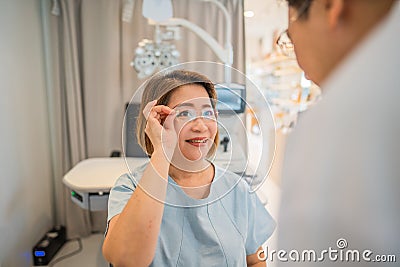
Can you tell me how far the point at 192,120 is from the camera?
22.2 inches

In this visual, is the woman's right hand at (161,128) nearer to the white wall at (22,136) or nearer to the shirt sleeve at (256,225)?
the shirt sleeve at (256,225)

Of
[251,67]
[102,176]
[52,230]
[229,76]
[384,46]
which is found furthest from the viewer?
[52,230]

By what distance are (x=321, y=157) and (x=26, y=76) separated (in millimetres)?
1345

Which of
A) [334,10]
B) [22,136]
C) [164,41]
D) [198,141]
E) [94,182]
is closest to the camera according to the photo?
[334,10]

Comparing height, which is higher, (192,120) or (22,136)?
(192,120)

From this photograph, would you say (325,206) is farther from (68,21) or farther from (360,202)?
(68,21)

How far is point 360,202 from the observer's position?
0.54 m

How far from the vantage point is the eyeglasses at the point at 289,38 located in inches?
19.5

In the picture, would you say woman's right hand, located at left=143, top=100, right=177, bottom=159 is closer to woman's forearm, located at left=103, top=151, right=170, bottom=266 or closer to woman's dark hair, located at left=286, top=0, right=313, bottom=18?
woman's forearm, located at left=103, top=151, right=170, bottom=266

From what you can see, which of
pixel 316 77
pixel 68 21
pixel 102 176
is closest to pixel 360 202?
Answer: pixel 316 77

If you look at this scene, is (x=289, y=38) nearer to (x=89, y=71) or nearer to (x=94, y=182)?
(x=94, y=182)

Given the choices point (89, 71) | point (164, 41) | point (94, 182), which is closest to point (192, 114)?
Answer: point (94, 182)

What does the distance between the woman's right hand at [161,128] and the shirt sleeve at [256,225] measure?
9.3 inches

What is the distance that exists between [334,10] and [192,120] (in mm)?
300
